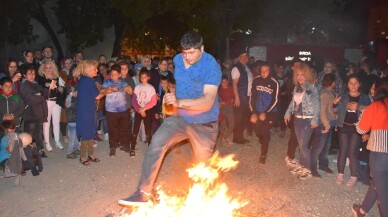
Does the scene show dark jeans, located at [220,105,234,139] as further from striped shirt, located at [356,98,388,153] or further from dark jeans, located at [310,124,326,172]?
striped shirt, located at [356,98,388,153]

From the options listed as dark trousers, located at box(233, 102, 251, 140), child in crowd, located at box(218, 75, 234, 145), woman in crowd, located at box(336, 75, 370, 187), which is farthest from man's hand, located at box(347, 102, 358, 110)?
child in crowd, located at box(218, 75, 234, 145)

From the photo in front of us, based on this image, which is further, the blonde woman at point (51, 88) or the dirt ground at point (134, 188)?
Result: the blonde woman at point (51, 88)

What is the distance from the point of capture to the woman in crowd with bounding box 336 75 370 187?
23.3 ft

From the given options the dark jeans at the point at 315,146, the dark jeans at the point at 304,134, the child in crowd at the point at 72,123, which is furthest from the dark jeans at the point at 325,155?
the child in crowd at the point at 72,123

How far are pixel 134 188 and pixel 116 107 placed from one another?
2.19 metres

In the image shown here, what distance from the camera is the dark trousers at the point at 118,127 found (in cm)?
873

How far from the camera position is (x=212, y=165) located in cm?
558

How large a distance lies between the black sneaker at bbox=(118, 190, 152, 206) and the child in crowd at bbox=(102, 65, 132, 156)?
12.7ft

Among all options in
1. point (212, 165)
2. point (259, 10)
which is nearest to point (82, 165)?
point (212, 165)

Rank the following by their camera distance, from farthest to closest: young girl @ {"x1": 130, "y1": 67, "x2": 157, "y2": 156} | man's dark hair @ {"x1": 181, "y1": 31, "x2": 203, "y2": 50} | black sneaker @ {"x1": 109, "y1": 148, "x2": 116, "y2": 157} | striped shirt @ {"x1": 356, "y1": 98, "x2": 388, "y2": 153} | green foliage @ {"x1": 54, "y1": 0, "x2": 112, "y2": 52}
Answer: green foliage @ {"x1": 54, "y1": 0, "x2": 112, "y2": 52}, black sneaker @ {"x1": 109, "y1": 148, "x2": 116, "y2": 157}, young girl @ {"x1": 130, "y1": 67, "x2": 157, "y2": 156}, striped shirt @ {"x1": 356, "y1": 98, "x2": 388, "y2": 153}, man's dark hair @ {"x1": 181, "y1": 31, "x2": 203, "y2": 50}

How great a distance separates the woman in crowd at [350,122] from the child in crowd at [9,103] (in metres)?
5.77

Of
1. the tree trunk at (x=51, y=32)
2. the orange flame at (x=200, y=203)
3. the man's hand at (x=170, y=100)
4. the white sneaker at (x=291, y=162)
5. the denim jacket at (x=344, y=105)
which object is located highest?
→ the tree trunk at (x=51, y=32)

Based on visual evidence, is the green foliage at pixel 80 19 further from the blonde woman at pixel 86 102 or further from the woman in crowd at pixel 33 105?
the blonde woman at pixel 86 102

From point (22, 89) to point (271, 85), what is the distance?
4.87 meters
